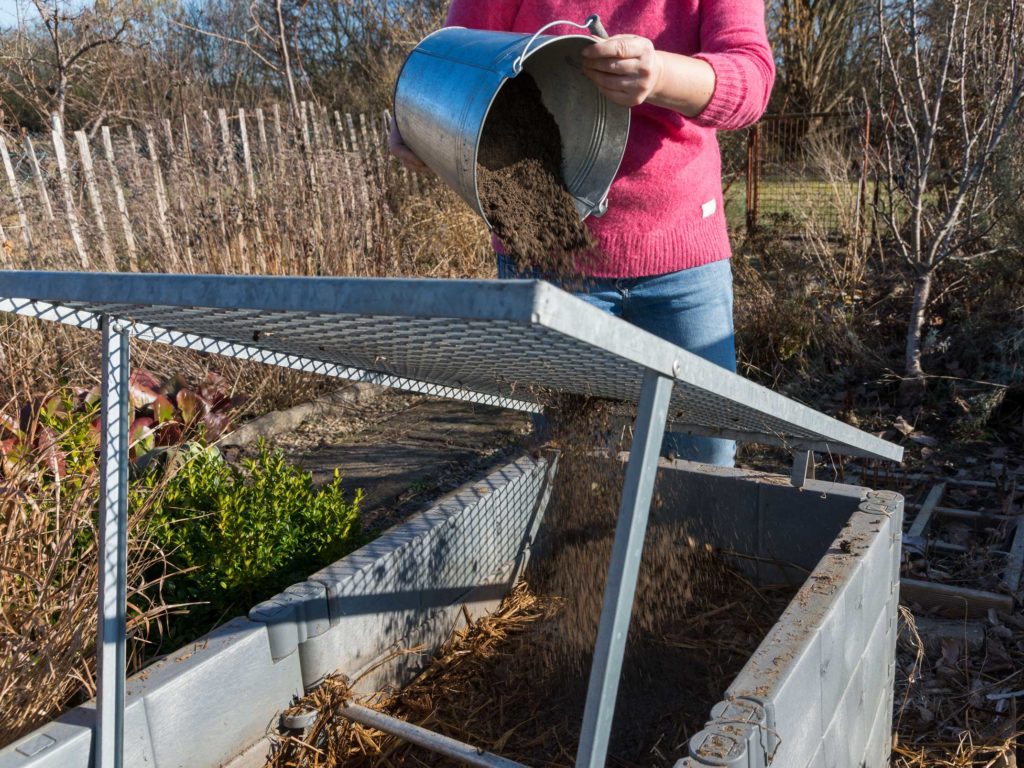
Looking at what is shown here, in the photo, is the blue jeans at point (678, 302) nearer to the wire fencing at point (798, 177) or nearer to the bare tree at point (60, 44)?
the wire fencing at point (798, 177)

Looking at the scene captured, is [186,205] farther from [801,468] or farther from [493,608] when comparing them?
[801,468]

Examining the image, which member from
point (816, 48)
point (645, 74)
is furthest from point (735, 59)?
point (816, 48)

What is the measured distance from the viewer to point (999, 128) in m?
4.16

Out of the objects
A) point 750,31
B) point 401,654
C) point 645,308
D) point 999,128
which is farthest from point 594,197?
point 999,128

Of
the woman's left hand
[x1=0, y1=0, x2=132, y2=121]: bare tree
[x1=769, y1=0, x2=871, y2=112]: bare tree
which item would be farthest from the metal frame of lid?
[x1=769, y1=0, x2=871, y2=112]: bare tree

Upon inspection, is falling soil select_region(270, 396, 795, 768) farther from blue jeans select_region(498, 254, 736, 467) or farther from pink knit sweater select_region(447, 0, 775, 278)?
pink knit sweater select_region(447, 0, 775, 278)

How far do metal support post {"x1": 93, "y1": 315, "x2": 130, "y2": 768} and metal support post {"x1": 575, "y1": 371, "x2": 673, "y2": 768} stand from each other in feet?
2.80

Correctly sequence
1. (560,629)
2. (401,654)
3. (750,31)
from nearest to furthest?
(750,31) < (401,654) < (560,629)

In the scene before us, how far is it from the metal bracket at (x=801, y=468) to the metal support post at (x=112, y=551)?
1494 mm

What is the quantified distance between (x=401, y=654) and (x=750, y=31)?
1764 mm

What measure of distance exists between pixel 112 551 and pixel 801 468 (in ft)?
5.04

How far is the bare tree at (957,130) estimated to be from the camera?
14.1ft

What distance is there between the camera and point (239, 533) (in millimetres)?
2098

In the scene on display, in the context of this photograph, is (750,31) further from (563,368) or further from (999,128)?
(999,128)
